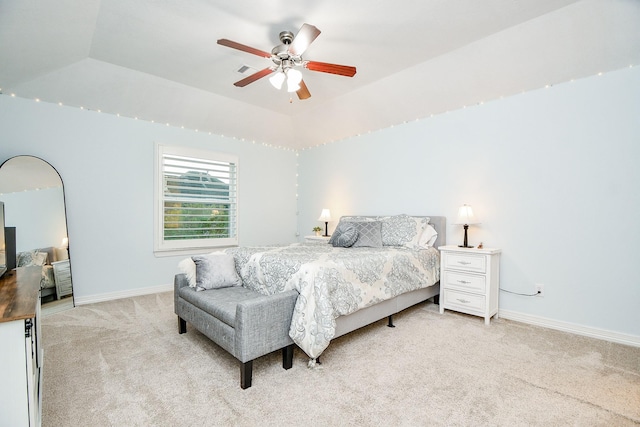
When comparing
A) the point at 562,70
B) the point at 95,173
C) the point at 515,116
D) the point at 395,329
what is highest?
the point at 562,70

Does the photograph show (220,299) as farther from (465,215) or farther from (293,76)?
(465,215)

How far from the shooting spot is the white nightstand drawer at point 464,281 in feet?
10.5

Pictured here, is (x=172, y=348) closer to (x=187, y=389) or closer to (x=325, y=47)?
(x=187, y=389)

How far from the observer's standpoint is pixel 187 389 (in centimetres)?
199

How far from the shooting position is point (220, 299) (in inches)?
97.3

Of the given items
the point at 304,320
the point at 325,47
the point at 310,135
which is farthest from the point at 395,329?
the point at 310,135

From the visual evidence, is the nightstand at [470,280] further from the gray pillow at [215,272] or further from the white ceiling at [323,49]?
the gray pillow at [215,272]

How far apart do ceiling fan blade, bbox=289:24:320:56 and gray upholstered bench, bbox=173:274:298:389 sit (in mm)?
1991

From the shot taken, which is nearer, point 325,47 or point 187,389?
point 187,389

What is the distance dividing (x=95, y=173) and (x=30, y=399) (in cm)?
341

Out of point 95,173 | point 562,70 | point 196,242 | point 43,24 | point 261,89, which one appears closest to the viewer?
point 43,24

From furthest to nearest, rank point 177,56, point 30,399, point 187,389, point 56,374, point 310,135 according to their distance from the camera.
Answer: point 310,135 < point 177,56 < point 56,374 < point 187,389 < point 30,399

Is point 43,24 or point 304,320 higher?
point 43,24

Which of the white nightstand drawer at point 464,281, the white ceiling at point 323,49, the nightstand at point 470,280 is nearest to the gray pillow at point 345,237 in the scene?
the nightstand at point 470,280
